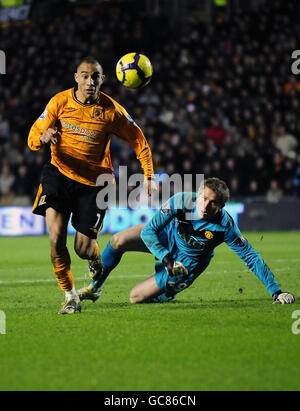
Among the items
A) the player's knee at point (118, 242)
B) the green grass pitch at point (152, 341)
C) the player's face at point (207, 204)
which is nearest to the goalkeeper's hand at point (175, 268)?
the green grass pitch at point (152, 341)

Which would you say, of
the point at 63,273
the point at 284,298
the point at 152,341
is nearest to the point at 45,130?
the point at 63,273

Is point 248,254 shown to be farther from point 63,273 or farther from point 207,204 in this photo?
point 63,273

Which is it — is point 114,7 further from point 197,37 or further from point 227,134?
point 227,134

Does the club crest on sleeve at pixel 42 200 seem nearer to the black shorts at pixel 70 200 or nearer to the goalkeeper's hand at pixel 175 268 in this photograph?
the black shorts at pixel 70 200

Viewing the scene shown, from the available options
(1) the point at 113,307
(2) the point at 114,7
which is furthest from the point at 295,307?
(2) the point at 114,7

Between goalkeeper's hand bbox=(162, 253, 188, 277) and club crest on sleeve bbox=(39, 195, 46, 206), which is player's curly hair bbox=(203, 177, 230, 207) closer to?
goalkeeper's hand bbox=(162, 253, 188, 277)

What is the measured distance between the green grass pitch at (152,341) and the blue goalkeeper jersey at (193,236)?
0.42 metres

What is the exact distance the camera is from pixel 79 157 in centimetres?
701

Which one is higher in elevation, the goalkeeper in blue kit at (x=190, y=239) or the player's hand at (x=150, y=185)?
the player's hand at (x=150, y=185)

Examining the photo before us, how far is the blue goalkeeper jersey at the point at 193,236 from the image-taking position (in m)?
6.38

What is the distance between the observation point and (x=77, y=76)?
6.84 metres

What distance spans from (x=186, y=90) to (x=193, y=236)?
14895 mm

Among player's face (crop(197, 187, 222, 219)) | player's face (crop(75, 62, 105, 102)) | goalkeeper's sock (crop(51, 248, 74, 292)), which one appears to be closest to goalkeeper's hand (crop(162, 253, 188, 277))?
player's face (crop(197, 187, 222, 219))

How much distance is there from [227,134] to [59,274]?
529 inches
